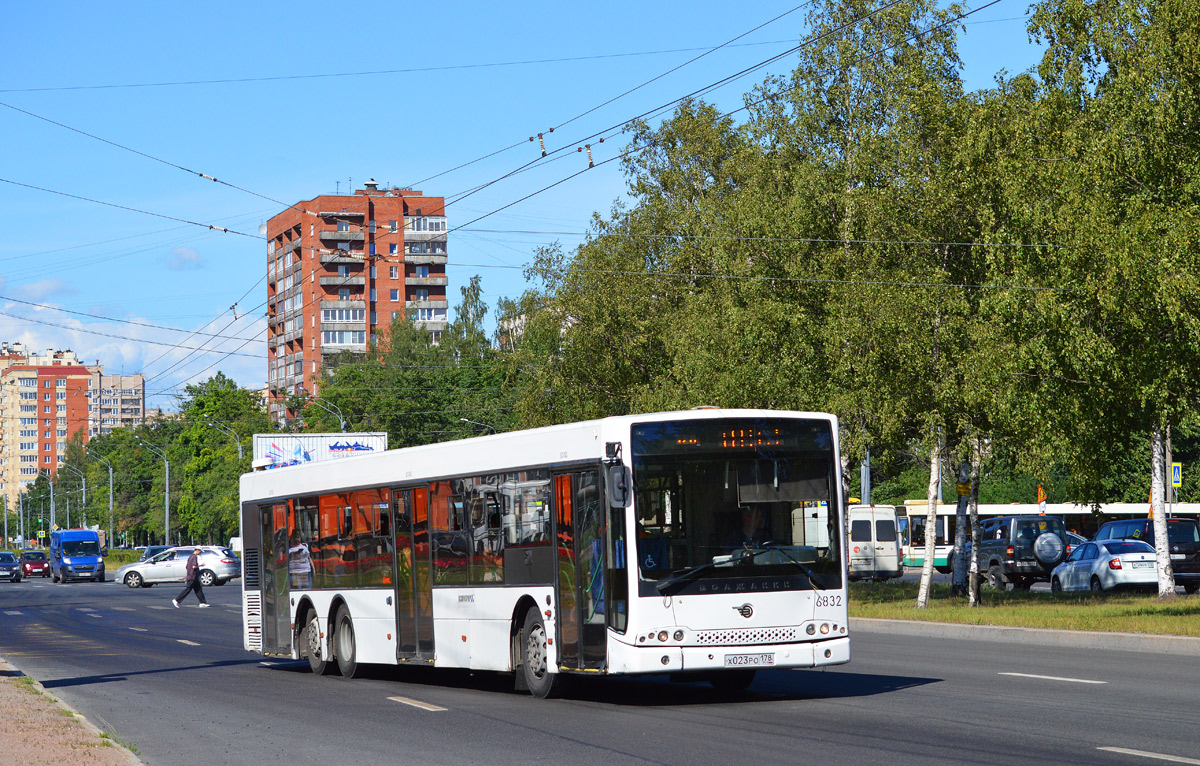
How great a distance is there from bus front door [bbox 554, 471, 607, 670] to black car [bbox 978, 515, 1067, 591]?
28.1 metres

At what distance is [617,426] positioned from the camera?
1362 centimetres

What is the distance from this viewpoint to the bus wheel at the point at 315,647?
769 inches

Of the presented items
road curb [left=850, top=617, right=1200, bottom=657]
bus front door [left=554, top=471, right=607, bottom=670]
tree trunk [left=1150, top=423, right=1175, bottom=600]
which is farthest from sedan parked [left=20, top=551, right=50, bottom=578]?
bus front door [left=554, top=471, right=607, bottom=670]

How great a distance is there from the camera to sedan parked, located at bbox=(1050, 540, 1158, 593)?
111 feet

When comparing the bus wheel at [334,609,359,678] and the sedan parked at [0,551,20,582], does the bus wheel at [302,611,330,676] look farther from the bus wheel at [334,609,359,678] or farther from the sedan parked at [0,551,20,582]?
the sedan parked at [0,551,20,582]

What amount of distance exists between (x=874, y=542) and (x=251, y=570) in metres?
32.9

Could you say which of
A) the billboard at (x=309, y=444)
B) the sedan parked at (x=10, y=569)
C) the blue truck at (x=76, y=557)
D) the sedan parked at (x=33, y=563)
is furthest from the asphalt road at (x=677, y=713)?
the sedan parked at (x=33, y=563)

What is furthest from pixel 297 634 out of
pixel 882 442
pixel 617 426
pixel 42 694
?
pixel 882 442

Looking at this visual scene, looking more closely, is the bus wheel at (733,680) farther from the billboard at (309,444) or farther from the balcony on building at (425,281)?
the balcony on building at (425,281)

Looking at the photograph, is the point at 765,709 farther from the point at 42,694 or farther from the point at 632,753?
the point at 42,694

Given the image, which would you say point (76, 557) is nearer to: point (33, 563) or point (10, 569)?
point (10, 569)

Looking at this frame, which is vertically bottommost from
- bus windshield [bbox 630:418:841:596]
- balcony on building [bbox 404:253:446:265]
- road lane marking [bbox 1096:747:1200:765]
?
road lane marking [bbox 1096:747:1200:765]

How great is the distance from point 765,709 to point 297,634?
29.8ft

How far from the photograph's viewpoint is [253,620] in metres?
21.5
